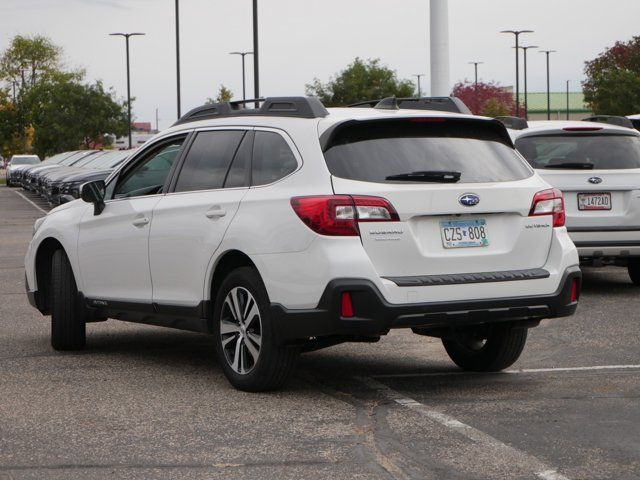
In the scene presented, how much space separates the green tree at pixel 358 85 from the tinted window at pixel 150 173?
239 feet

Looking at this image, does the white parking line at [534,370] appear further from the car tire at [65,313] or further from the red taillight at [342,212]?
the car tire at [65,313]

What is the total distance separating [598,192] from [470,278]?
583 cm


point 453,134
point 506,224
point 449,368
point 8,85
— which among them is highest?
point 8,85

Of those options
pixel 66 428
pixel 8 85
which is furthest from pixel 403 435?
pixel 8 85

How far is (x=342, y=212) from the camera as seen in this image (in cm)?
698

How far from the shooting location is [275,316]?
7.16 meters

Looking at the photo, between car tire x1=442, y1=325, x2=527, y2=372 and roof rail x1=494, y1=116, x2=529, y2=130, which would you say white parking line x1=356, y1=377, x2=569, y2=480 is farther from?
roof rail x1=494, y1=116, x2=529, y2=130

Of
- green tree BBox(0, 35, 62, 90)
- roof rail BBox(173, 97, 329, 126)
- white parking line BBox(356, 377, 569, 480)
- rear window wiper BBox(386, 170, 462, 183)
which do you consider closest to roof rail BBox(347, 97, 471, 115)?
roof rail BBox(173, 97, 329, 126)

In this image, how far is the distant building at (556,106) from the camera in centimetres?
14800

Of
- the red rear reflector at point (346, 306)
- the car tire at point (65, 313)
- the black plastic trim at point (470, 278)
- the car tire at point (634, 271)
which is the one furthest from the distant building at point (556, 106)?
the red rear reflector at point (346, 306)

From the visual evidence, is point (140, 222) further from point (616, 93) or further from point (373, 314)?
point (616, 93)

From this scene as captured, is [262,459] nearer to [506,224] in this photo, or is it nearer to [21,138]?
[506,224]

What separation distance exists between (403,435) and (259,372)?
4.51 feet

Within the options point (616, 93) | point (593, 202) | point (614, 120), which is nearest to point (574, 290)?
point (593, 202)
